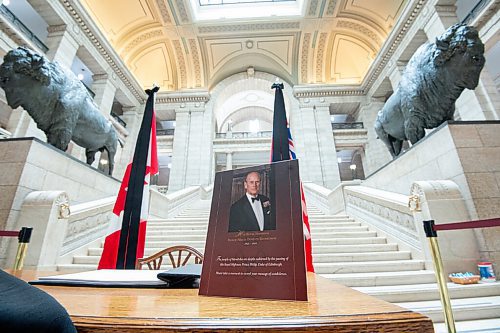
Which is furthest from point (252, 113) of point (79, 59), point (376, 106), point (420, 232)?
point (420, 232)

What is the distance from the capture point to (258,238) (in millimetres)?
725

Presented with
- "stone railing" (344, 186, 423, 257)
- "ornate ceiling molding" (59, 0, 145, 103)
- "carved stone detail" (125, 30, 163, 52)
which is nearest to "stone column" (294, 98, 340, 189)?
"stone railing" (344, 186, 423, 257)

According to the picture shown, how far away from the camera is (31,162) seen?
3.83 metres

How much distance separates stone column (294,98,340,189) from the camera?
1271 cm

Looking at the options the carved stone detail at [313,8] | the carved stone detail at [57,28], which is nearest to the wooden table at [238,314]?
the carved stone detail at [57,28]

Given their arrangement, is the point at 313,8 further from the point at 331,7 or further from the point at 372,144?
the point at 372,144

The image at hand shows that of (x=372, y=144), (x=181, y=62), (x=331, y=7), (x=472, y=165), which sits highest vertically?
(x=331, y=7)

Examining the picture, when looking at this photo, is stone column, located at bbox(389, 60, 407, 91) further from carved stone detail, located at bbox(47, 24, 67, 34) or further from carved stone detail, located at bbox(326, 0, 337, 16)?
carved stone detail, located at bbox(47, 24, 67, 34)

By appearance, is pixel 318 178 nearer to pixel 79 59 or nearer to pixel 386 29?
pixel 386 29

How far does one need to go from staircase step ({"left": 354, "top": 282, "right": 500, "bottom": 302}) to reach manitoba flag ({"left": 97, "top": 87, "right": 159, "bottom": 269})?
254 centimetres

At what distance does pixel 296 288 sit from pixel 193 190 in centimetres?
901

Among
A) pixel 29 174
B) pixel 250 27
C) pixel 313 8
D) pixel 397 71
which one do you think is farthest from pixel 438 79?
pixel 250 27

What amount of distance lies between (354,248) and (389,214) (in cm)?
101

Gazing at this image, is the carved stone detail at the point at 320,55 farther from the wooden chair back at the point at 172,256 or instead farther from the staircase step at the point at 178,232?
the wooden chair back at the point at 172,256
